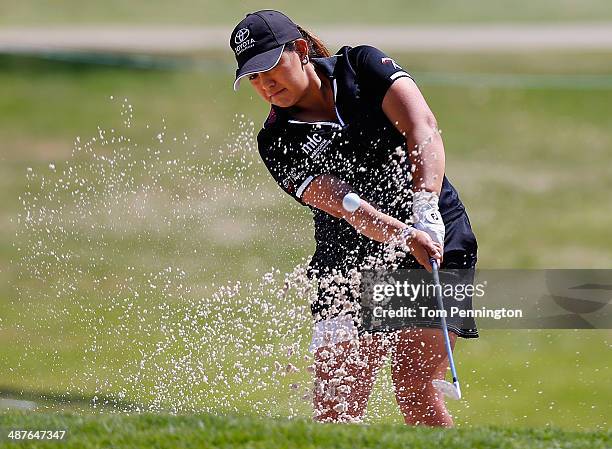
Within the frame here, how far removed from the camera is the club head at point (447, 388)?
425cm

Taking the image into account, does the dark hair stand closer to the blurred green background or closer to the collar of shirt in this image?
the collar of shirt

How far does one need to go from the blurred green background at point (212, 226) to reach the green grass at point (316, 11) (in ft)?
6.54

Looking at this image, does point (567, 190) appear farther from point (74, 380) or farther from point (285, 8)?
point (285, 8)

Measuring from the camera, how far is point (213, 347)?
590cm

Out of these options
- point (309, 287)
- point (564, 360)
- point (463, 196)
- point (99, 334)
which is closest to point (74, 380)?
point (99, 334)

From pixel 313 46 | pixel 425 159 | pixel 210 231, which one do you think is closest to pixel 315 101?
pixel 313 46

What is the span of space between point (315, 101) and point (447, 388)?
43.9 inches

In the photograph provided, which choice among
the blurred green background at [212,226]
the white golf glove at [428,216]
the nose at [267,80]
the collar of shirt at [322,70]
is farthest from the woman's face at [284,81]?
the blurred green background at [212,226]

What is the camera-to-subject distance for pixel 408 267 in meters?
4.47

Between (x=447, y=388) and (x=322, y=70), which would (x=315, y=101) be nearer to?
(x=322, y=70)

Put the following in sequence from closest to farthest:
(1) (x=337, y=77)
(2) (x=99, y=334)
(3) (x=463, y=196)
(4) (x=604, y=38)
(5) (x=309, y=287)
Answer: (1) (x=337, y=77) → (5) (x=309, y=287) → (2) (x=99, y=334) → (3) (x=463, y=196) → (4) (x=604, y=38)

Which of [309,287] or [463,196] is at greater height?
[463,196]

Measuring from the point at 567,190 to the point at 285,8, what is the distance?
7.71m

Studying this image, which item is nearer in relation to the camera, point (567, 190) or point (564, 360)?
point (564, 360)
